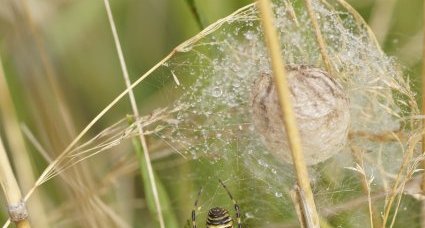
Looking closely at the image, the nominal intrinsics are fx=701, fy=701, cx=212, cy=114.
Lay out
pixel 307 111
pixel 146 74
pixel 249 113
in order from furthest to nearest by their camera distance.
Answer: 1. pixel 249 113
2. pixel 146 74
3. pixel 307 111

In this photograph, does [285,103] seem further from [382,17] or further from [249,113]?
[382,17]

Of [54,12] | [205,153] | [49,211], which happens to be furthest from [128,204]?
[54,12]

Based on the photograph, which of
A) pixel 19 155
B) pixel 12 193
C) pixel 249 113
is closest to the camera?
pixel 12 193

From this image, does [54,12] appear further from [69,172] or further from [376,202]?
[376,202]

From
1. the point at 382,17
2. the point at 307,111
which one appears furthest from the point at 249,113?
the point at 382,17

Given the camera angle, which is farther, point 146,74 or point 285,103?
point 146,74

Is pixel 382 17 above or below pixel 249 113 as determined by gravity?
above

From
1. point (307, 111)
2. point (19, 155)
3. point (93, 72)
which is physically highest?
point (93, 72)

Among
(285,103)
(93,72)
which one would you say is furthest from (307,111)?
(93,72)
